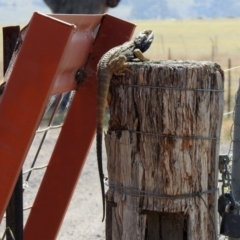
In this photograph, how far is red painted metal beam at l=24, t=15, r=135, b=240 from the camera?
4691mm

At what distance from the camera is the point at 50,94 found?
3.54 meters

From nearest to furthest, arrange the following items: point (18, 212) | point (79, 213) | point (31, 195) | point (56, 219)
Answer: point (18, 212) < point (56, 219) < point (79, 213) < point (31, 195)

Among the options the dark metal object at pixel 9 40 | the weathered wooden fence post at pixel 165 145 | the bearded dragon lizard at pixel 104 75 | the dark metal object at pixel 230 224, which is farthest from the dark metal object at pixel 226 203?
the dark metal object at pixel 9 40

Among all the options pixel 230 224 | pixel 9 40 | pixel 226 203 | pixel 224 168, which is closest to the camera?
pixel 230 224

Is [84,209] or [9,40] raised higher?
[9,40]

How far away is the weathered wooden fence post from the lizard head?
124cm

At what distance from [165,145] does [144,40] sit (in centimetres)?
183

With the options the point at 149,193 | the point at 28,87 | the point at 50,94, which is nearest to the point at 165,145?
the point at 149,193

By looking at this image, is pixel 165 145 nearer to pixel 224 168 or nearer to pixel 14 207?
pixel 224 168

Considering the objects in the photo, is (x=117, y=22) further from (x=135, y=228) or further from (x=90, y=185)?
(x=90, y=185)

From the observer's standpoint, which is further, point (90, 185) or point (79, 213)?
point (90, 185)

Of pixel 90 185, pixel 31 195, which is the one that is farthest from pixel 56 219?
pixel 90 185

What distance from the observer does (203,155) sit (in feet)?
11.7

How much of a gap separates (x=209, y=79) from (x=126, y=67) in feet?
1.33
